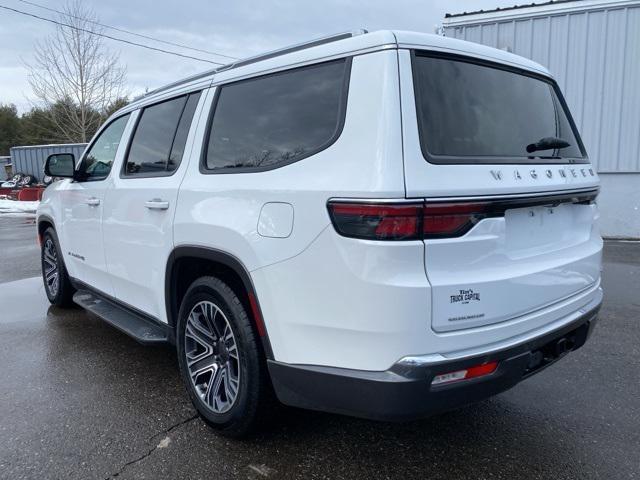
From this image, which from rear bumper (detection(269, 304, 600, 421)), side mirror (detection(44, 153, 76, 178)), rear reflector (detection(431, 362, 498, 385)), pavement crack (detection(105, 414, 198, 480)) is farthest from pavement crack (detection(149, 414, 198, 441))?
side mirror (detection(44, 153, 76, 178))

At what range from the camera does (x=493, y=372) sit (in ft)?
7.25

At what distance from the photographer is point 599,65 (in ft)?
34.3

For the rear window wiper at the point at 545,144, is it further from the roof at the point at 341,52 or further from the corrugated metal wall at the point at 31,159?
the corrugated metal wall at the point at 31,159

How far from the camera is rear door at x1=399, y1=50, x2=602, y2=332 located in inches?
80.8

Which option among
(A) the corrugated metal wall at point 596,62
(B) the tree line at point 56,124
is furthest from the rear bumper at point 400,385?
(B) the tree line at point 56,124

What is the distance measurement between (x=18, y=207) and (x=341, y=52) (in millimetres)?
22642

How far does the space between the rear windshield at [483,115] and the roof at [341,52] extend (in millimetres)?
57

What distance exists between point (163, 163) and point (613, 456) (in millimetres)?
3085

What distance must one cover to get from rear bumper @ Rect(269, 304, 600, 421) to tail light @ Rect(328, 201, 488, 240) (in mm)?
510

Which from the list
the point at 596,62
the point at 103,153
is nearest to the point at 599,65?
the point at 596,62

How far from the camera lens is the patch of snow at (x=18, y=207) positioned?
2042cm

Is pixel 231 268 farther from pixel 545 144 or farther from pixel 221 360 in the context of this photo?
pixel 545 144

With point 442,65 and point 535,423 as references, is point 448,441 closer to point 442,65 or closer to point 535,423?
point 535,423

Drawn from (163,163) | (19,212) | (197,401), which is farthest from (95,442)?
→ (19,212)
